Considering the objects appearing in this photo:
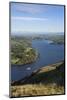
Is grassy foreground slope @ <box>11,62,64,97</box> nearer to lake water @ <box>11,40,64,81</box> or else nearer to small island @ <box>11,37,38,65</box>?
lake water @ <box>11,40,64,81</box>

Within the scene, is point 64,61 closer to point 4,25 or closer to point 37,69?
point 37,69

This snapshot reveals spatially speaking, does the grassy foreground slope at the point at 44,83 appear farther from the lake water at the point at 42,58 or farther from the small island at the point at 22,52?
the small island at the point at 22,52

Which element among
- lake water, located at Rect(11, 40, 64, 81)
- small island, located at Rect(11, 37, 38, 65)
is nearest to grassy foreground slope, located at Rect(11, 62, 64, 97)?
lake water, located at Rect(11, 40, 64, 81)

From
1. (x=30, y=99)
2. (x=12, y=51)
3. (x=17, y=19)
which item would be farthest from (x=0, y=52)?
(x=30, y=99)

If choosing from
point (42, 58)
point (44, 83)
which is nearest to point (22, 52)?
point (42, 58)

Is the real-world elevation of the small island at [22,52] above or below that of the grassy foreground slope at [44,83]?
above

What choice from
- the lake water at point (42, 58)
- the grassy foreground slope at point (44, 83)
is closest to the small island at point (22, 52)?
the lake water at point (42, 58)
